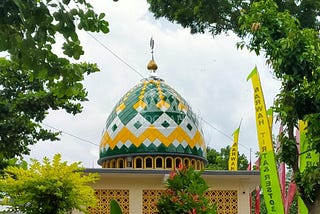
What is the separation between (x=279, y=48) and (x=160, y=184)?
5570 mm

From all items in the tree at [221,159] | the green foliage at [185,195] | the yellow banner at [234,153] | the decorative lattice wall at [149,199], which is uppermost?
the tree at [221,159]

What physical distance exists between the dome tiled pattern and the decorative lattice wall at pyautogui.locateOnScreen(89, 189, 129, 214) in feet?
5.73

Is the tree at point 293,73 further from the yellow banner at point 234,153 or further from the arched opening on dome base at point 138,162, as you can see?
the yellow banner at point 234,153

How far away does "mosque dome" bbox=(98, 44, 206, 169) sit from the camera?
14969 millimetres

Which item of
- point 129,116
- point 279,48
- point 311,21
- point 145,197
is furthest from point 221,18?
point 279,48

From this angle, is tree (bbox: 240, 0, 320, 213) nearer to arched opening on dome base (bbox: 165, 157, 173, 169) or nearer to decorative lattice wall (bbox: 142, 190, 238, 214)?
decorative lattice wall (bbox: 142, 190, 238, 214)

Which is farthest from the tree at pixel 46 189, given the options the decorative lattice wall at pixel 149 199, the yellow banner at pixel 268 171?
the yellow banner at pixel 268 171

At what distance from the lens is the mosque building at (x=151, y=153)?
1338cm

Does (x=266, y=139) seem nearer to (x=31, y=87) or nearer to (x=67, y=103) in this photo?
(x=67, y=103)

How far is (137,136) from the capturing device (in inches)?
594

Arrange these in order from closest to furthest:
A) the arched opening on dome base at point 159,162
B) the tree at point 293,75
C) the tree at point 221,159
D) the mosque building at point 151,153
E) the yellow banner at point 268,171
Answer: the tree at point 293,75
the yellow banner at point 268,171
the mosque building at point 151,153
the arched opening on dome base at point 159,162
the tree at point 221,159

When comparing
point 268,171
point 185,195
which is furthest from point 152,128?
point 185,195

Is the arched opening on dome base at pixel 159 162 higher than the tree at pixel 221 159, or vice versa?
the tree at pixel 221 159

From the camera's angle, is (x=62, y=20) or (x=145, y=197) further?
(x=145, y=197)
